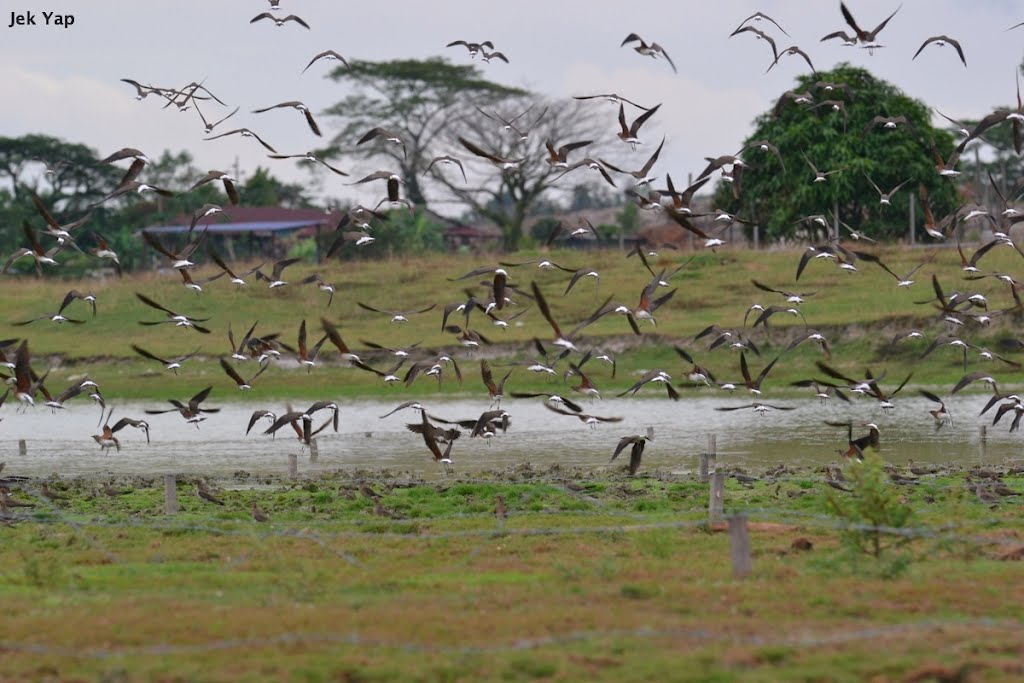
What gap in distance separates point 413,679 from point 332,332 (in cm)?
904

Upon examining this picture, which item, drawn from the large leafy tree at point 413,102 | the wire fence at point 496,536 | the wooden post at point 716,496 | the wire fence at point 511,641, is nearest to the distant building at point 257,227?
the large leafy tree at point 413,102

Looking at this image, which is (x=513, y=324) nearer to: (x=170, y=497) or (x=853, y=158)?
(x=853, y=158)

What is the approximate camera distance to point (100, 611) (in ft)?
44.2

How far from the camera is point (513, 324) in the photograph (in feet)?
165

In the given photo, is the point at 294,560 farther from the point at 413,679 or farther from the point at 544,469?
the point at 544,469

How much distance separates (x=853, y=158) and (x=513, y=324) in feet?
59.6

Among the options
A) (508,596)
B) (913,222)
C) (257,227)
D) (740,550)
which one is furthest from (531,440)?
(257,227)

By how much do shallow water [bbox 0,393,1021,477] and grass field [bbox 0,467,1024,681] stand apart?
6980 millimetres

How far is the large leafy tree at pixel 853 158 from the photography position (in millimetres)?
60844

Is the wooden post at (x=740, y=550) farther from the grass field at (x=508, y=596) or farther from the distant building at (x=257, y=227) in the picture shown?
the distant building at (x=257, y=227)

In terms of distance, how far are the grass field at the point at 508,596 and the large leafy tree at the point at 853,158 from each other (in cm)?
4017

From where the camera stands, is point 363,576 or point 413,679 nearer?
point 413,679

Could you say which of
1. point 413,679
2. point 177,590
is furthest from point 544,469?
point 413,679

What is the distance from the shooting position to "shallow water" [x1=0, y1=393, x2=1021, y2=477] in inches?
1169
